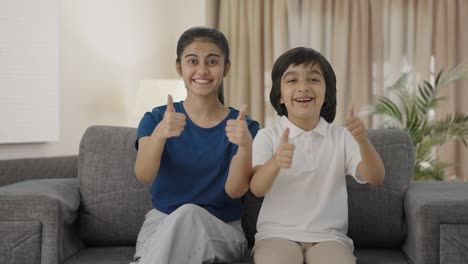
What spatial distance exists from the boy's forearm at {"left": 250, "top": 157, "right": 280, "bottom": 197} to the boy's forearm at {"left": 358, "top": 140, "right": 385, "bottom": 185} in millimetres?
269

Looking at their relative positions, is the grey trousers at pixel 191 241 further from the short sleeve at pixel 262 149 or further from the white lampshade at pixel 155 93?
the white lampshade at pixel 155 93

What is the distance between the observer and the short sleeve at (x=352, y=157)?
7.34 feet

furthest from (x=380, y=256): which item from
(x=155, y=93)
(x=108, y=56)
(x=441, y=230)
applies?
(x=108, y=56)

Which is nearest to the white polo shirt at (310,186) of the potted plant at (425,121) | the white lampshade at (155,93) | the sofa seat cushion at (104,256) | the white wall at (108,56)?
the sofa seat cushion at (104,256)

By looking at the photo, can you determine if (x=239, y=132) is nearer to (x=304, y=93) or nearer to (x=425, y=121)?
(x=304, y=93)

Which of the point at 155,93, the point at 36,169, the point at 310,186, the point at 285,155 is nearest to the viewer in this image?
the point at 285,155

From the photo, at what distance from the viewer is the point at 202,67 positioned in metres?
2.35

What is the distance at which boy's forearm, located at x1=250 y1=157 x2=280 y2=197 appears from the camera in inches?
82.4

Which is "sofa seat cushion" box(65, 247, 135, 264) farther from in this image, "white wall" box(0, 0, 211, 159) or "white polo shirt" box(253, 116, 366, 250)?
"white wall" box(0, 0, 211, 159)

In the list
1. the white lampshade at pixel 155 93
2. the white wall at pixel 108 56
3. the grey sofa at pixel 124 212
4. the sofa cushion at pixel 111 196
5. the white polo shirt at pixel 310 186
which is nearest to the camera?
the grey sofa at pixel 124 212

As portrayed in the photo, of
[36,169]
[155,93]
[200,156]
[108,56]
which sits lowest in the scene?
[36,169]

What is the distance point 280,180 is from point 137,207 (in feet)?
1.93

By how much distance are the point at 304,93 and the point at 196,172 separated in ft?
1.45

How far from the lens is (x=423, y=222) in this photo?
6.78ft
